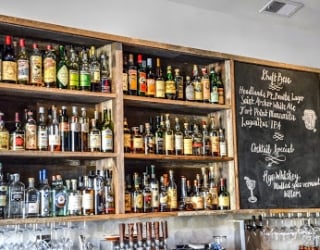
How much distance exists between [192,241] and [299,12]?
5.56ft

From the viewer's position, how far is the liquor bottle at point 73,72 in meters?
2.58

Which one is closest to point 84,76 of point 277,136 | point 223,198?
point 223,198

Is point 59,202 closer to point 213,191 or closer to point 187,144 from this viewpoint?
point 187,144

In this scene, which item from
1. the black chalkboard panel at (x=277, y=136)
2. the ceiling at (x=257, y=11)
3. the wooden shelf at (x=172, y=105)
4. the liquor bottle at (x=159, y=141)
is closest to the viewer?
the wooden shelf at (x=172, y=105)

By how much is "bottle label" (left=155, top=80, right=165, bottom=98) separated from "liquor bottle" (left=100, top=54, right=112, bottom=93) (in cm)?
32

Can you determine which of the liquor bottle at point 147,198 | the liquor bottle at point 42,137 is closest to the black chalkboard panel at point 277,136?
the liquor bottle at point 147,198

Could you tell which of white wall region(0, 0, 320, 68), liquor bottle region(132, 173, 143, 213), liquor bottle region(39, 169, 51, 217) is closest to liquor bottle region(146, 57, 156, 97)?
white wall region(0, 0, 320, 68)

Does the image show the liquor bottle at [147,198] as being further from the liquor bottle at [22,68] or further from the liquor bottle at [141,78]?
the liquor bottle at [22,68]

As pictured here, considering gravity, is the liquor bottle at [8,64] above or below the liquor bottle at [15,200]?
above

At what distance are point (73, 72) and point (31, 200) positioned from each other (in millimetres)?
672

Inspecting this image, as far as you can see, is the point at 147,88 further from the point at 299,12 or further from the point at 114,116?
the point at 299,12

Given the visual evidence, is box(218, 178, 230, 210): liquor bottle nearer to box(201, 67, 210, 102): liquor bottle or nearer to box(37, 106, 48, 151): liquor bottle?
box(201, 67, 210, 102): liquor bottle

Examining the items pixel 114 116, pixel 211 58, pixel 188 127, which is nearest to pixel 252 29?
pixel 211 58

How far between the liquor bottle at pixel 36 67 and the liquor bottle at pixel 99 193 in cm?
56
